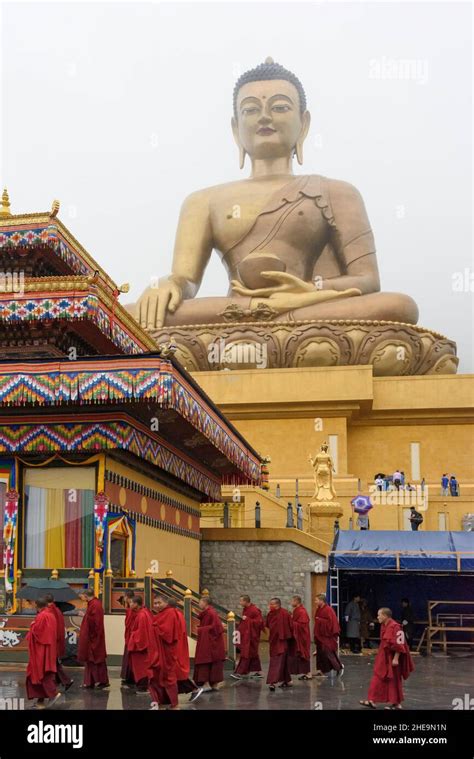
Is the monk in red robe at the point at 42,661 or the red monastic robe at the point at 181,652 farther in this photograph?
the red monastic robe at the point at 181,652

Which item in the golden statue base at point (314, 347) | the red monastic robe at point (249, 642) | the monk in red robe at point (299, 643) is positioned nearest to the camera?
the monk in red robe at point (299, 643)

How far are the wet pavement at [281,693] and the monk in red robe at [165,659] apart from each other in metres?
0.27

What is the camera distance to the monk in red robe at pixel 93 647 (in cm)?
1121

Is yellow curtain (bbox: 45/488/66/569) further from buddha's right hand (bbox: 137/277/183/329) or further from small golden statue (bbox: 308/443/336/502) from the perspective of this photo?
buddha's right hand (bbox: 137/277/183/329)

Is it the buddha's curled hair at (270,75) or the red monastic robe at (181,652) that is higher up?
the buddha's curled hair at (270,75)

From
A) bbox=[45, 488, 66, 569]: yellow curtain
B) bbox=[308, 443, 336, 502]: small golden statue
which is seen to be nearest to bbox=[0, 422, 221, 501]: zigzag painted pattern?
bbox=[45, 488, 66, 569]: yellow curtain

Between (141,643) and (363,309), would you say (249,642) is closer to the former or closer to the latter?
(141,643)

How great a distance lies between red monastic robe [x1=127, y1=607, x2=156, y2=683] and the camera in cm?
1022

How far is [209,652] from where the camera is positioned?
11508 millimetres

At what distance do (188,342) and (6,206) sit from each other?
13.5 m

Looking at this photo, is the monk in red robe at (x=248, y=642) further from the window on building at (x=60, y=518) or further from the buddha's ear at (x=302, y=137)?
the buddha's ear at (x=302, y=137)

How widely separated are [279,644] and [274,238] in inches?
829

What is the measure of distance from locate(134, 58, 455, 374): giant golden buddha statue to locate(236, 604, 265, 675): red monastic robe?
1585 cm

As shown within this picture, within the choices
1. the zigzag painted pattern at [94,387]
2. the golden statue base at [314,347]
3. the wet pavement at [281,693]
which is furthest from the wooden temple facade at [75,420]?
the golden statue base at [314,347]
